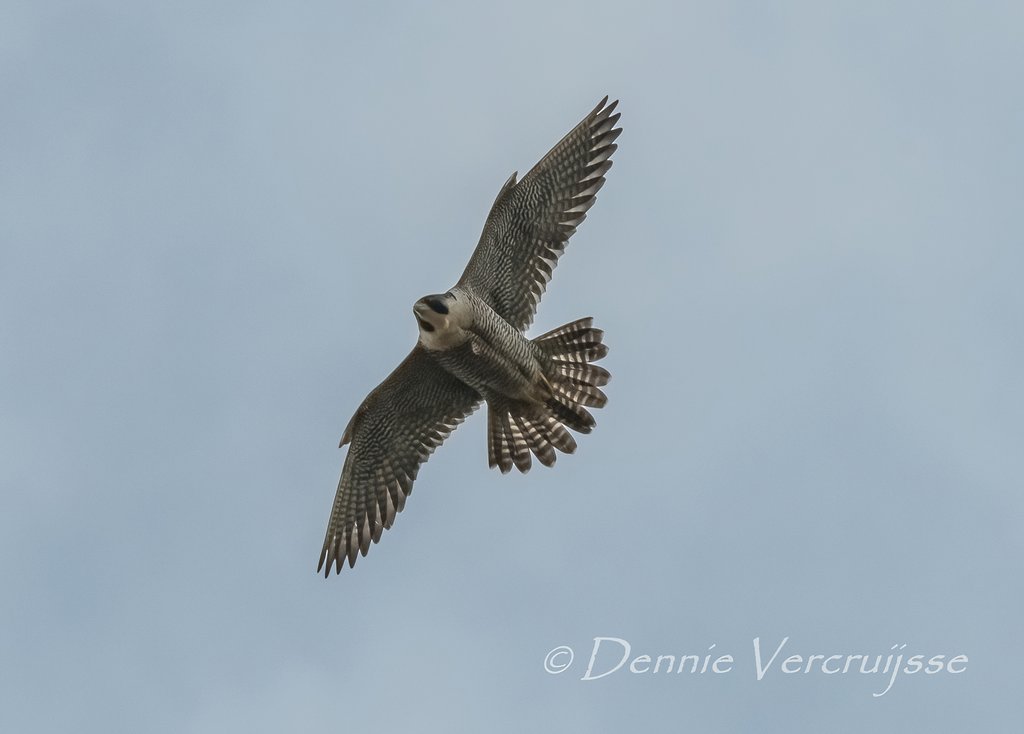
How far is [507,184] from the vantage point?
15.8m

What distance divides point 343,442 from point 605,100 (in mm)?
4664

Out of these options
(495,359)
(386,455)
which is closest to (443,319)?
(495,359)

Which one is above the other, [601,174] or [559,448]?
[601,174]

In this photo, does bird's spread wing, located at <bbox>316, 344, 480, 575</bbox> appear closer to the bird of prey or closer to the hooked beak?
the bird of prey

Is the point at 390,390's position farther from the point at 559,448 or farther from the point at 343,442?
the point at 559,448

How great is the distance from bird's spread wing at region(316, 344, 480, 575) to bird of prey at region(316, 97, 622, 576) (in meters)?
0.01

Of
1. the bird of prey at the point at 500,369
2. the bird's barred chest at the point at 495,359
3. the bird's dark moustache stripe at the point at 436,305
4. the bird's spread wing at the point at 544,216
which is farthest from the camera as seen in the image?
the bird's spread wing at the point at 544,216

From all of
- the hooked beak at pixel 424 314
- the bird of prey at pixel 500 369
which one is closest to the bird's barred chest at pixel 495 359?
the bird of prey at pixel 500 369

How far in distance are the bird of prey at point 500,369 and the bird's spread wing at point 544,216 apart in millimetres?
11

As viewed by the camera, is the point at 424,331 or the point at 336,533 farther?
the point at 336,533

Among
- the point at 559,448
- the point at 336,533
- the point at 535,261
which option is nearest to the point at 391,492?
the point at 336,533

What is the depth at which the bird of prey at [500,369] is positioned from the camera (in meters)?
15.8

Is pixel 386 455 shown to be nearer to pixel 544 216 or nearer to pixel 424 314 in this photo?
pixel 424 314

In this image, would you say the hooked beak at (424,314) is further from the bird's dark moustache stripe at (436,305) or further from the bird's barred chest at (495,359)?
the bird's barred chest at (495,359)
